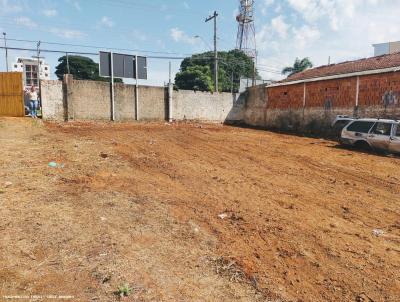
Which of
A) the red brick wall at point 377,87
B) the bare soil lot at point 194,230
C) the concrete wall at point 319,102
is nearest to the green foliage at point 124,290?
the bare soil lot at point 194,230

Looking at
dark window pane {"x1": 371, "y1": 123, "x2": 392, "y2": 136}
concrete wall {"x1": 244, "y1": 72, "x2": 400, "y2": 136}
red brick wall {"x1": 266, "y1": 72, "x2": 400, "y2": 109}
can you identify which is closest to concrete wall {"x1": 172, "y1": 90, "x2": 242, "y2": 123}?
concrete wall {"x1": 244, "y1": 72, "x2": 400, "y2": 136}

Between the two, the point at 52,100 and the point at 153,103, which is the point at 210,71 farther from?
the point at 52,100

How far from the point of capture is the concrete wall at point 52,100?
1780 cm

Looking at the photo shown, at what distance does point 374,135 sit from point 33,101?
16.3 metres

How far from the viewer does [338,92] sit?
17984 millimetres

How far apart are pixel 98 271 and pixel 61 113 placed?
17050 millimetres

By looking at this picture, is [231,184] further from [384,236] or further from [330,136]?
[330,136]

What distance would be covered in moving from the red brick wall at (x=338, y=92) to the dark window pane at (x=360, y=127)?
4.67 meters

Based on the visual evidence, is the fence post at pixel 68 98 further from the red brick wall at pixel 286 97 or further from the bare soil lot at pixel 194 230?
the red brick wall at pixel 286 97

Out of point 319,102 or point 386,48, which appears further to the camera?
point 386,48

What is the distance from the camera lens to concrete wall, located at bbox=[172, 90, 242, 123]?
903 inches

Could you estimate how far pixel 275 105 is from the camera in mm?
22719

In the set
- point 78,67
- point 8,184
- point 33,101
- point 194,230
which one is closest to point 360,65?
point 194,230

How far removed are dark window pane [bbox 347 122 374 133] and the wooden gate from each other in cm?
1624
